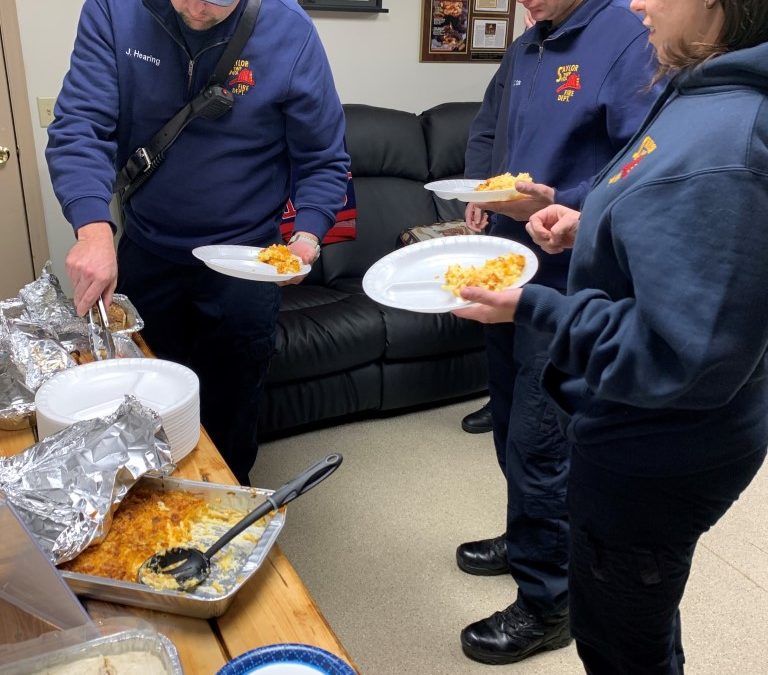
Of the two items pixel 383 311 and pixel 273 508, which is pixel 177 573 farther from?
pixel 383 311

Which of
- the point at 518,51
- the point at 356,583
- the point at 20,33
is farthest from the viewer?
the point at 20,33

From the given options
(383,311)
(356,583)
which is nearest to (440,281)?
(356,583)

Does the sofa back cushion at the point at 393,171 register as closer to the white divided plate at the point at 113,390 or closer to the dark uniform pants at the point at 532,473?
the dark uniform pants at the point at 532,473

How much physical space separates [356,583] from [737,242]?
5.23 ft

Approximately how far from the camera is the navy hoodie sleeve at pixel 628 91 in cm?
138

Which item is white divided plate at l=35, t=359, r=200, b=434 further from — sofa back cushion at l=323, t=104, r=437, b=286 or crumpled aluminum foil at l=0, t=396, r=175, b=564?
sofa back cushion at l=323, t=104, r=437, b=286

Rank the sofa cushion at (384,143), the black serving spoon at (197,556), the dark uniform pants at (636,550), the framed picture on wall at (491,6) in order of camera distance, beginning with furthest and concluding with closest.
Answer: the framed picture on wall at (491,6)
the sofa cushion at (384,143)
the dark uniform pants at (636,550)
the black serving spoon at (197,556)

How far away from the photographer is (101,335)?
4.87 feet

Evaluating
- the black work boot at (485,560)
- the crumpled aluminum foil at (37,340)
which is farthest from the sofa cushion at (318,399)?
the crumpled aluminum foil at (37,340)

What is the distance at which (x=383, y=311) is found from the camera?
2811 millimetres

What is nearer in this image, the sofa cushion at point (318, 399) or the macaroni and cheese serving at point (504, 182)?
the macaroni and cheese serving at point (504, 182)

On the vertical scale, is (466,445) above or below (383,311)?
below

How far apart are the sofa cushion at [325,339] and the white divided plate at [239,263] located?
89 centimetres

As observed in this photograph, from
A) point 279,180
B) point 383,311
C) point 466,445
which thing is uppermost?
point 279,180
